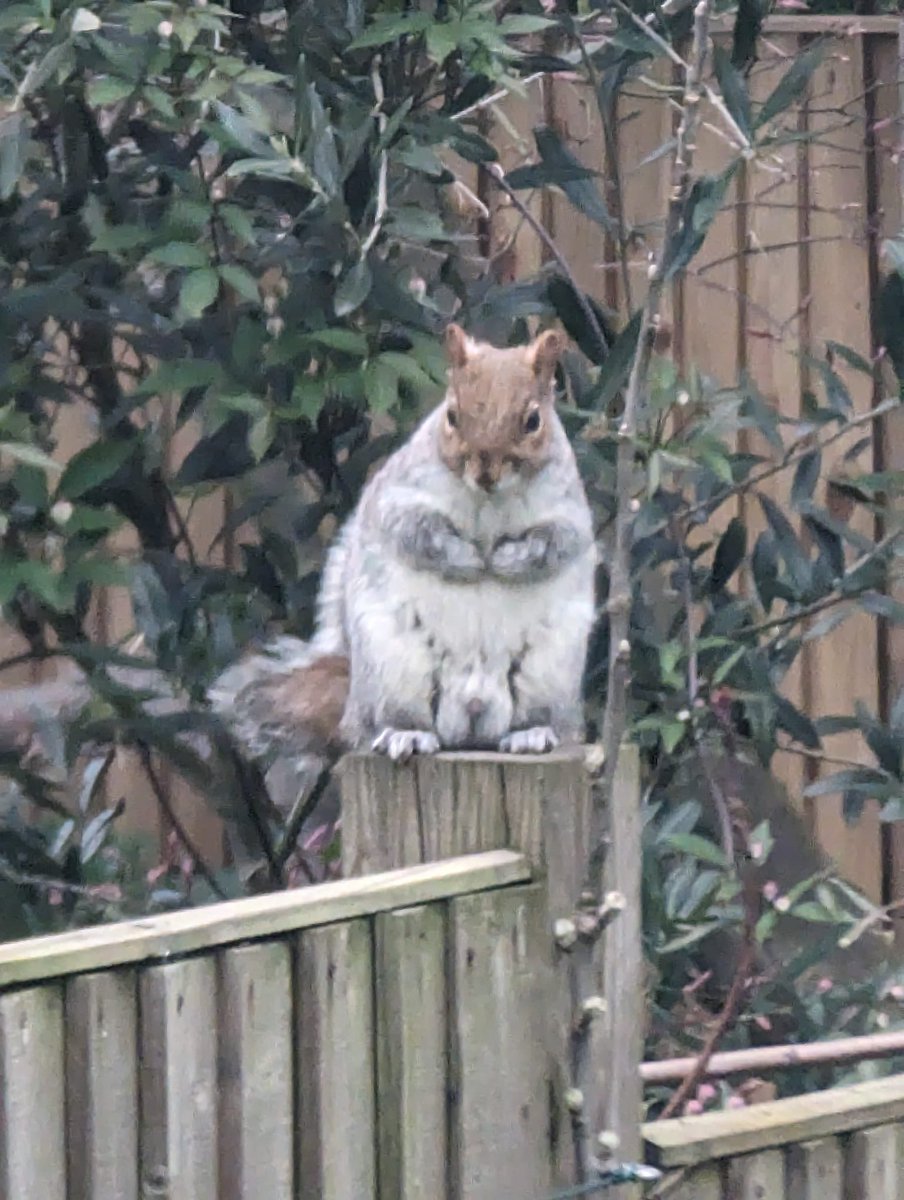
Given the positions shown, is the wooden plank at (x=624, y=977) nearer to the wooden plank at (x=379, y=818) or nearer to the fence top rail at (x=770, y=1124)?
the fence top rail at (x=770, y=1124)

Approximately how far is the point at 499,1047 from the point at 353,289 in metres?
1.05

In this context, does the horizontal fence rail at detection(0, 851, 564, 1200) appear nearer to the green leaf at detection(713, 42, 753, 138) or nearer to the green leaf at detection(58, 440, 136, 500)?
the green leaf at detection(58, 440, 136, 500)

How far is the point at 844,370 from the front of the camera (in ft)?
12.3

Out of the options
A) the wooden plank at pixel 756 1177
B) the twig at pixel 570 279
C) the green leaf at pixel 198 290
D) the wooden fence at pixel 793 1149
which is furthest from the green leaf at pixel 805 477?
the wooden plank at pixel 756 1177

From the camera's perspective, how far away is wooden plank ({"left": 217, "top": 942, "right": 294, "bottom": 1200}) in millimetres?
1434

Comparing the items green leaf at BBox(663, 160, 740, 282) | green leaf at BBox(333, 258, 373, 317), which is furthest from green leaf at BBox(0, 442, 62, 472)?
green leaf at BBox(663, 160, 740, 282)

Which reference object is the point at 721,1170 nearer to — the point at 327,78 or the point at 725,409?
the point at 725,409

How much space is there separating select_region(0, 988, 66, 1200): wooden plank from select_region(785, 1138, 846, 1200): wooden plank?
2.62 feet

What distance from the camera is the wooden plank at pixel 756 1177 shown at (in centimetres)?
183

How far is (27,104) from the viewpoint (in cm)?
262

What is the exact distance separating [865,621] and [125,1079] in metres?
2.58

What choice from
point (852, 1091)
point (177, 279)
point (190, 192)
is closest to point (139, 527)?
point (177, 279)

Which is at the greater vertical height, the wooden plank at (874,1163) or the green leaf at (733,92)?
the green leaf at (733,92)

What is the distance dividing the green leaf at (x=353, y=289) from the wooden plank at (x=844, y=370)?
1.50m
